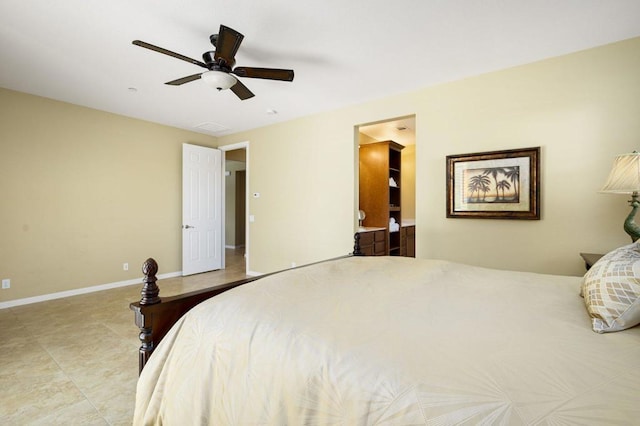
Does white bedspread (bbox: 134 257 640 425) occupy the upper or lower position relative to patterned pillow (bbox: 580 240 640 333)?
lower

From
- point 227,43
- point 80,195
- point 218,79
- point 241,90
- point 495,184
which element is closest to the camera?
point 227,43

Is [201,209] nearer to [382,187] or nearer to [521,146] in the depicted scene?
[382,187]

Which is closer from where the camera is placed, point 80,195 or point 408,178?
point 80,195

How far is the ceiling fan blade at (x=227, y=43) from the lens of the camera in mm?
2094

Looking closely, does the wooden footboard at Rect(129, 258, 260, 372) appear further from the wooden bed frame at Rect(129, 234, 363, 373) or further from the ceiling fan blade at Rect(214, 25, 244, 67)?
the ceiling fan blade at Rect(214, 25, 244, 67)

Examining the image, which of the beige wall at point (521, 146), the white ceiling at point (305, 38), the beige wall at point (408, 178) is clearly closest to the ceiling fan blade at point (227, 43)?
the white ceiling at point (305, 38)

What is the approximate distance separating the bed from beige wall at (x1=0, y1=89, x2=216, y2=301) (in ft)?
12.8

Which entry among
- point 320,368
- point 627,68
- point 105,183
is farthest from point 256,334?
point 105,183

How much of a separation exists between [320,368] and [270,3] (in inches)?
92.8

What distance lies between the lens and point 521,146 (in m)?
3.04

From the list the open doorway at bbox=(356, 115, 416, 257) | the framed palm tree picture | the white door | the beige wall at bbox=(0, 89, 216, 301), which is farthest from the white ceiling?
the white door

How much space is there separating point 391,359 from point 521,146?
303 cm

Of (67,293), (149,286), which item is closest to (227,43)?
(149,286)

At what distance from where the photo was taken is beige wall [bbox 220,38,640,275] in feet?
8.77
